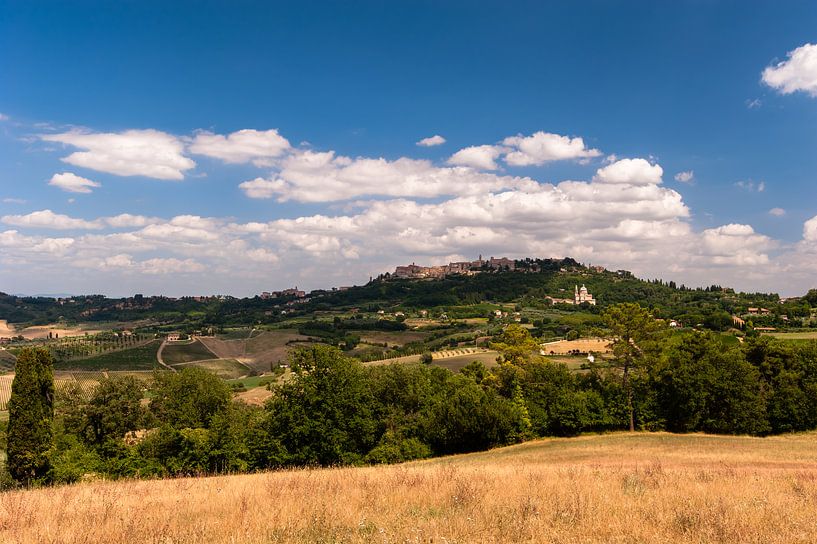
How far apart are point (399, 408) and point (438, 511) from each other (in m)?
43.2

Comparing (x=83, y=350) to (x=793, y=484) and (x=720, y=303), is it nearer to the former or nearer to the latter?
(x=793, y=484)

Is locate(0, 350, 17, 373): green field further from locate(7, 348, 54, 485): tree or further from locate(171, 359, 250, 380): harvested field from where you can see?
locate(7, 348, 54, 485): tree

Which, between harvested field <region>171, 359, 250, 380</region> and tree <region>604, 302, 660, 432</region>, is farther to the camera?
harvested field <region>171, 359, 250, 380</region>

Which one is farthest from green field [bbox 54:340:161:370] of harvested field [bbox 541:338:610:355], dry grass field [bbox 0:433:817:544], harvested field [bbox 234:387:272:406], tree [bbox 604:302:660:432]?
dry grass field [bbox 0:433:817:544]

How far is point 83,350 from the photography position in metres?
157

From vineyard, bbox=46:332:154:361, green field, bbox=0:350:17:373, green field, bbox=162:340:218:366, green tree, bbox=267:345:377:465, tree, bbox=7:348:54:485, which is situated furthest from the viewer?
vineyard, bbox=46:332:154:361

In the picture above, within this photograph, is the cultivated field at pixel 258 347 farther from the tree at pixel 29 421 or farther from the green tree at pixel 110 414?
the tree at pixel 29 421

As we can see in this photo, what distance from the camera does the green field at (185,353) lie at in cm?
13612

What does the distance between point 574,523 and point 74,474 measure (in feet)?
118

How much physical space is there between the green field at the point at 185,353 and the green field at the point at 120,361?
364 centimetres

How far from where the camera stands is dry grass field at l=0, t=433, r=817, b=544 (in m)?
7.14

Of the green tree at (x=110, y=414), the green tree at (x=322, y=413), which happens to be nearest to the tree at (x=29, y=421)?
the green tree at (x=322, y=413)

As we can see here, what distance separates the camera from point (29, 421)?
3216 cm

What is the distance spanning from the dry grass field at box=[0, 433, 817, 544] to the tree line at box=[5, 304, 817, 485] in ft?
83.6
